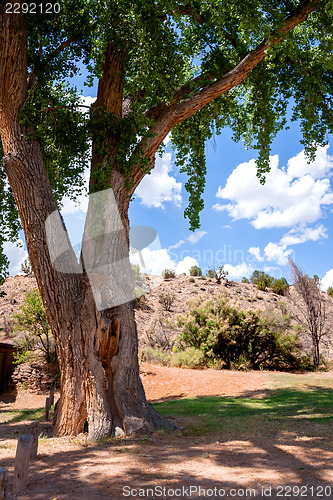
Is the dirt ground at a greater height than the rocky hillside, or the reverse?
the rocky hillside

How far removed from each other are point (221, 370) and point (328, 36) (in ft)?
37.0

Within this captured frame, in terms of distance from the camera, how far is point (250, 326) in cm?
1582

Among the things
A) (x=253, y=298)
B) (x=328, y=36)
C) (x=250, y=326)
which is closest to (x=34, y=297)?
(x=250, y=326)

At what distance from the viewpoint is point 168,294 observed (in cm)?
2822

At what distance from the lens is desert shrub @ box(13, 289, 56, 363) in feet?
45.4

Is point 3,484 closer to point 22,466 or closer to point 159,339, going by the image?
point 22,466

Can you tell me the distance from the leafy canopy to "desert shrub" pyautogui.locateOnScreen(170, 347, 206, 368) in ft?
23.9

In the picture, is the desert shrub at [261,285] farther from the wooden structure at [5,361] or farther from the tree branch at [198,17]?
the tree branch at [198,17]

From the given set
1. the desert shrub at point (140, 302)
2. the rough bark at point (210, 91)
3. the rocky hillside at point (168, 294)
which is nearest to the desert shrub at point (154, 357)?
the rocky hillside at point (168, 294)

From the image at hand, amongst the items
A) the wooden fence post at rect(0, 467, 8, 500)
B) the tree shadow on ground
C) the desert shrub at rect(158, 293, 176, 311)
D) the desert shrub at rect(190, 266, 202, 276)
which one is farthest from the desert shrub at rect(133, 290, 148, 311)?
the wooden fence post at rect(0, 467, 8, 500)

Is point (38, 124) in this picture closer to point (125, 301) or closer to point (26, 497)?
point (125, 301)

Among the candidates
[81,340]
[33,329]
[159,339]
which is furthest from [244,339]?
[81,340]

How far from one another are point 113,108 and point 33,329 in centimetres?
919

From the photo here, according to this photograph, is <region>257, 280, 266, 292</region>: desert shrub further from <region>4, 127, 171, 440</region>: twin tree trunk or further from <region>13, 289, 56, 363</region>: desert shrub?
<region>4, 127, 171, 440</region>: twin tree trunk
